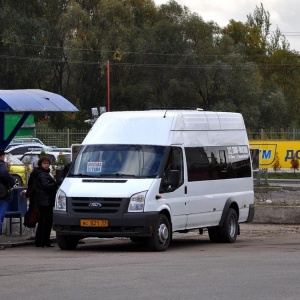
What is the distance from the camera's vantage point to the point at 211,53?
73.6 meters

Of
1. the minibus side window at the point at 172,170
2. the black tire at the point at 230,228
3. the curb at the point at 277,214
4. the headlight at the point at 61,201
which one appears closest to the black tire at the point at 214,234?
the black tire at the point at 230,228

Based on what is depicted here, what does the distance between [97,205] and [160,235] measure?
49.0 inches

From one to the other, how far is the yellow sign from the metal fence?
16.4m

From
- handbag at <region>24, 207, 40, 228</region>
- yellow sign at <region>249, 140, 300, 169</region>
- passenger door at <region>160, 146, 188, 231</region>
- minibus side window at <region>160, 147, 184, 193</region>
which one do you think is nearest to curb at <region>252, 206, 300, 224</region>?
passenger door at <region>160, 146, 188, 231</region>

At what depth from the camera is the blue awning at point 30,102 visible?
1973cm

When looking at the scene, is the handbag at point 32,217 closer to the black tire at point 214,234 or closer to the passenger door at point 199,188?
the passenger door at point 199,188

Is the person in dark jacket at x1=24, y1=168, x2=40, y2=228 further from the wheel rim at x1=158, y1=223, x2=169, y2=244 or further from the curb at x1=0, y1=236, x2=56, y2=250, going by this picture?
the wheel rim at x1=158, y1=223, x2=169, y2=244

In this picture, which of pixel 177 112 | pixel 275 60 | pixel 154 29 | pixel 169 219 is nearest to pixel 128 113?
pixel 177 112

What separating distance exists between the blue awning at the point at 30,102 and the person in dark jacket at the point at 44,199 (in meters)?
1.22

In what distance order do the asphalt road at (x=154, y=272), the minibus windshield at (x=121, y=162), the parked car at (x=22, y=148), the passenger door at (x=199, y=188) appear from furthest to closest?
the parked car at (x=22, y=148)
the passenger door at (x=199, y=188)
the minibus windshield at (x=121, y=162)
the asphalt road at (x=154, y=272)

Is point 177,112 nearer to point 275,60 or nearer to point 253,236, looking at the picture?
point 253,236

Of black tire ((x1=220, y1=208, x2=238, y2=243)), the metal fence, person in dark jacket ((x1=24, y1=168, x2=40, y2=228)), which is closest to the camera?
person in dark jacket ((x1=24, y1=168, x2=40, y2=228))

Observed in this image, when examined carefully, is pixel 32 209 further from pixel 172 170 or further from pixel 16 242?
pixel 172 170

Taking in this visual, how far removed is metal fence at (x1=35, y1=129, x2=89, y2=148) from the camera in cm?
5966
